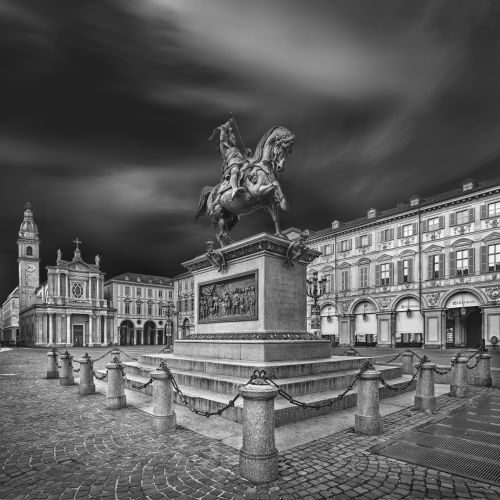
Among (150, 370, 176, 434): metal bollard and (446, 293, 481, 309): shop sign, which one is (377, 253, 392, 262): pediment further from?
(150, 370, 176, 434): metal bollard

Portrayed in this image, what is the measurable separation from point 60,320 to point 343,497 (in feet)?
251

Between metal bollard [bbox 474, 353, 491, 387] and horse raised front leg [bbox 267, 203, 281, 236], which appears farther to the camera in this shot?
metal bollard [bbox 474, 353, 491, 387]

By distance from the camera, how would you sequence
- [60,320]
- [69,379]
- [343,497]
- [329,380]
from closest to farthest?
[343,497], [329,380], [69,379], [60,320]

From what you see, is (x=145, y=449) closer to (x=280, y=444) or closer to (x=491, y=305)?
(x=280, y=444)

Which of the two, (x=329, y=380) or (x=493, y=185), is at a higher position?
(x=493, y=185)

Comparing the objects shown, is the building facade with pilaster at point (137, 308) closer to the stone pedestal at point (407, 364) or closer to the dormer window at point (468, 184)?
the dormer window at point (468, 184)

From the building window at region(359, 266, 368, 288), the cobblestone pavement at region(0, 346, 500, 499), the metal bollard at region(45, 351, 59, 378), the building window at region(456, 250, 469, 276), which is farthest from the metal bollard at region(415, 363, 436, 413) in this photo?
the building window at region(359, 266, 368, 288)

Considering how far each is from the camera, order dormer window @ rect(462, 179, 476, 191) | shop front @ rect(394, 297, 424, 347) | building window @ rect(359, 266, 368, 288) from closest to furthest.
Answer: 1. dormer window @ rect(462, 179, 476, 191)
2. shop front @ rect(394, 297, 424, 347)
3. building window @ rect(359, 266, 368, 288)

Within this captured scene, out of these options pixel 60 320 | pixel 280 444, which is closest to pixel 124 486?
pixel 280 444

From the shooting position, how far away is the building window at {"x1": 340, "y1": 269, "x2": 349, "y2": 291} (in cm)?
4422

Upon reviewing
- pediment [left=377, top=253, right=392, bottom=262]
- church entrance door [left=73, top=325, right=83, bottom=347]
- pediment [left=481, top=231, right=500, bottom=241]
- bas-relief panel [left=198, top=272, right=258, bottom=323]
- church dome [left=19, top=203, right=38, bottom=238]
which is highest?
church dome [left=19, top=203, right=38, bottom=238]

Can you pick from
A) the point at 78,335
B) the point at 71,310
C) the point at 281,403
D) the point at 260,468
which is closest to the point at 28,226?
the point at 71,310

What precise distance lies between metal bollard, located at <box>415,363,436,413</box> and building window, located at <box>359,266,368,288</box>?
35475 millimetres

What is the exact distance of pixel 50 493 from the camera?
4105 mm
